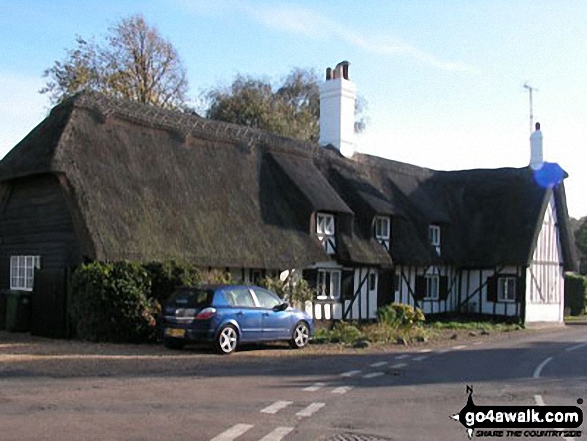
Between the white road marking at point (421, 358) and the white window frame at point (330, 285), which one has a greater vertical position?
the white window frame at point (330, 285)

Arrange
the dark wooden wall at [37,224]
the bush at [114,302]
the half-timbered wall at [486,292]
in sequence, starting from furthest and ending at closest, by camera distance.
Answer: the half-timbered wall at [486,292]
the dark wooden wall at [37,224]
the bush at [114,302]

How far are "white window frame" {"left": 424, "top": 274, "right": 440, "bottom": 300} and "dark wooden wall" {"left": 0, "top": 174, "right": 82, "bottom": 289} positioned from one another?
18.0 meters

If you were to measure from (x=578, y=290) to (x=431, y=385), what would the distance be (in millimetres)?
38621

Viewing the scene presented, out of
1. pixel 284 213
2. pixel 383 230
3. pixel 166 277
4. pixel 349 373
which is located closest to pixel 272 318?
pixel 166 277

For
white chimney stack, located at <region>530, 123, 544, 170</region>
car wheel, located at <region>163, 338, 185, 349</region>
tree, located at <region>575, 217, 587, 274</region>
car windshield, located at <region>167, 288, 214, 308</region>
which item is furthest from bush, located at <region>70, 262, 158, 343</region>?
tree, located at <region>575, 217, 587, 274</region>

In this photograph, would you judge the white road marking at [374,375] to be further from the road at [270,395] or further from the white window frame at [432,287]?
the white window frame at [432,287]

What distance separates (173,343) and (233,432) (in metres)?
9.09

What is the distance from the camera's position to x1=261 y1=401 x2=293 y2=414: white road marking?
986cm

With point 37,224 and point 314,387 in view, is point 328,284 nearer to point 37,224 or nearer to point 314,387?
point 37,224

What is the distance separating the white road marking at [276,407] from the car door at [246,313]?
654 cm

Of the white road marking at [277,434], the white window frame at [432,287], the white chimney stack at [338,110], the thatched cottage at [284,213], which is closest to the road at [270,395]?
the white road marking at [277,434]

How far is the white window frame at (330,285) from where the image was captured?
2662 centimetres

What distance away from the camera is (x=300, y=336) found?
19.0 meters

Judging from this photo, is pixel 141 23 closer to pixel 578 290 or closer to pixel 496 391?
pixel 578 290
